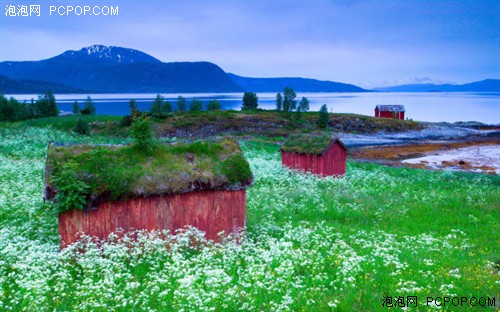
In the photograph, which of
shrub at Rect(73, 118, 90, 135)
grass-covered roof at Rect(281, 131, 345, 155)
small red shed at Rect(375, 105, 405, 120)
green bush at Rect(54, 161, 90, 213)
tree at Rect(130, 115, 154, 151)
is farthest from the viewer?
small red shed at Rect(375, 105, 405, 120)

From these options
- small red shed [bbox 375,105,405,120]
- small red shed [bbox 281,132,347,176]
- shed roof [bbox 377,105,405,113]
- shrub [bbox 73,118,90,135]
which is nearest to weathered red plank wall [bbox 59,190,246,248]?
small red shed [bbox 281,132,347,176]

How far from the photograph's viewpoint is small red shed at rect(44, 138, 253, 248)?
40.3 ft

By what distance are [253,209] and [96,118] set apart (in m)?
74.8

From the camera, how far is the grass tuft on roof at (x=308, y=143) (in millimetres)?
31500

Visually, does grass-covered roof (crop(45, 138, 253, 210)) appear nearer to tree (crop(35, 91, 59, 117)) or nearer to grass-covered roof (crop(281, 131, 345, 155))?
grass-covered roof (crop(281, 131, 345, 155))

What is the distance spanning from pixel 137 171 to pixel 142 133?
160 cm

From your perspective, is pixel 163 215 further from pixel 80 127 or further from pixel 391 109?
pixel 391 109

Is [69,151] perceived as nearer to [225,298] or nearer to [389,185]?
[225,298]

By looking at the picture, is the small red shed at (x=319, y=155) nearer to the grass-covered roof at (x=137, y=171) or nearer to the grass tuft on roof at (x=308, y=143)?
the grass tuft on roof at (x=308, y=143)

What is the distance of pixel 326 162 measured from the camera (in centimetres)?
3159

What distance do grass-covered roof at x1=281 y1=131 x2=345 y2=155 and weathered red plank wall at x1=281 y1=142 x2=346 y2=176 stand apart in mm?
414

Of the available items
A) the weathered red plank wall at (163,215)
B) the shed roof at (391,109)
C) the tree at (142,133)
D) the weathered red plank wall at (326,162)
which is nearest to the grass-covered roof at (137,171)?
the tree at (142,133)

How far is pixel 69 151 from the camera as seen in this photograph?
13.5 m

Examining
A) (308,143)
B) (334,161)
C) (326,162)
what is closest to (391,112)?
(308,143)
